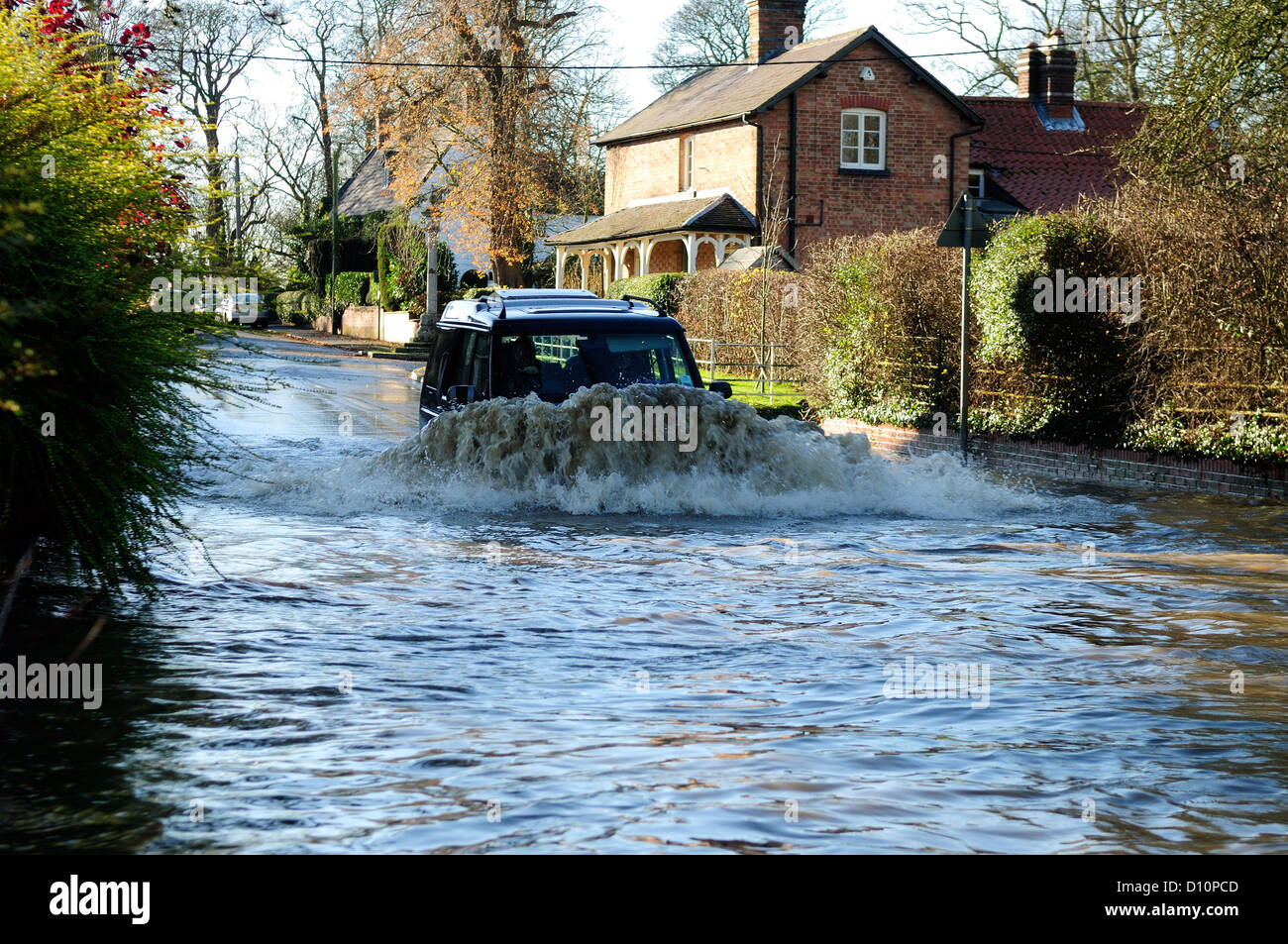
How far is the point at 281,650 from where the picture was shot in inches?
305

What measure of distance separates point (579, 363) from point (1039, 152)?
40505 mm

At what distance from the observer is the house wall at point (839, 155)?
43.2 meters

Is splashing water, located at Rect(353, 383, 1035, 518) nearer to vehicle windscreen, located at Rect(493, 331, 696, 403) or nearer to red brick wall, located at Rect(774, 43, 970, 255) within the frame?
vehicle windscreen, located at Rect(493, 331, 696, 403)

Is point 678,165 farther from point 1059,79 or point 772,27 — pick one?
point 1059,79

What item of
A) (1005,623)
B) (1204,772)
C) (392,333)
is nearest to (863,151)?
(392,333)

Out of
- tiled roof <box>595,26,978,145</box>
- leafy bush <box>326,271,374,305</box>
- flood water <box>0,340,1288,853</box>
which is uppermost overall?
tiled roof <box>595,26,978,145</box>

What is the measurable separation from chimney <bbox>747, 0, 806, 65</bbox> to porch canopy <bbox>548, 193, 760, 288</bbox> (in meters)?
6.03

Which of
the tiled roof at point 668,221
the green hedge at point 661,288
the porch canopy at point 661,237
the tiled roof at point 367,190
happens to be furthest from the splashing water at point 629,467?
the tiled roof at point 367,190

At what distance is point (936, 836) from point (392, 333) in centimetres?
5090

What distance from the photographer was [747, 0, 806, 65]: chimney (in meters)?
48.6

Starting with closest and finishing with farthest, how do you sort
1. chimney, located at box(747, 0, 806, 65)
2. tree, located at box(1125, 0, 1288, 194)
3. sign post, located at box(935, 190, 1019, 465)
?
tree, located at box(1125, 0, 1288, 194) < sign post, located at box(935, 190, 1019, 465) < chimney, located at box(747, 0, 806, 65)

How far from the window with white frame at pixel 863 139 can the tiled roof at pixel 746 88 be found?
185 centimetres

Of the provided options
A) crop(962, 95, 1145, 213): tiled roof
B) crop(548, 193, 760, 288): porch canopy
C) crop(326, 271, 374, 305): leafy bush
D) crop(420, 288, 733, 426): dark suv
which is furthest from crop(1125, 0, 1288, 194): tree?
crop(326, 271, 374, 305): leafy bush

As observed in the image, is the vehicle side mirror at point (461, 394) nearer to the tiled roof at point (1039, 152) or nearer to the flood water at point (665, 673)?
the flood water at point (665, 673)
